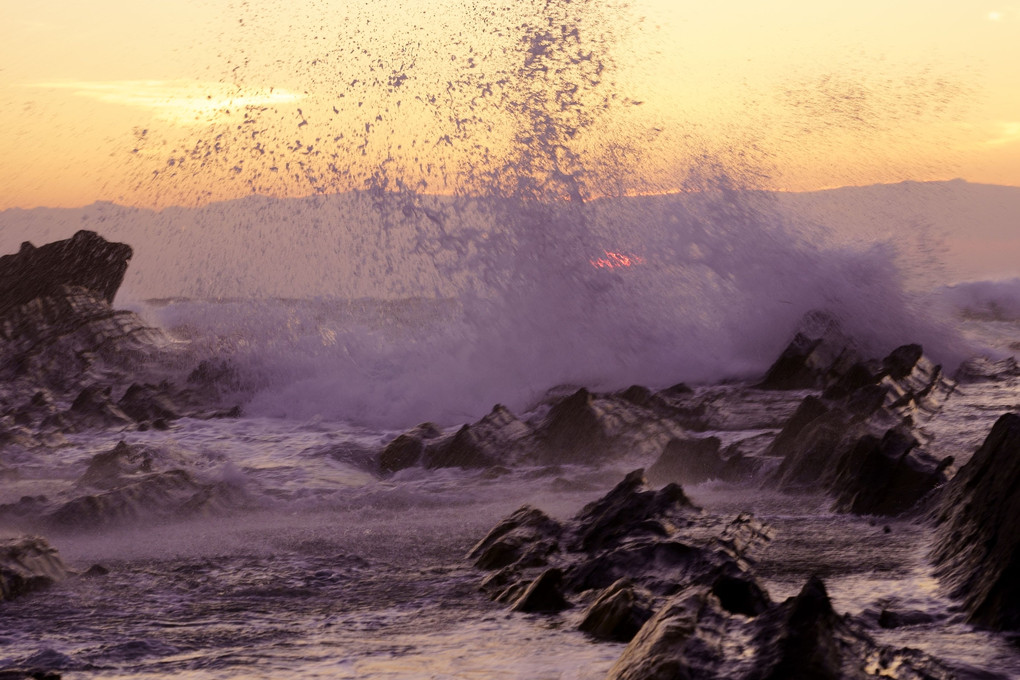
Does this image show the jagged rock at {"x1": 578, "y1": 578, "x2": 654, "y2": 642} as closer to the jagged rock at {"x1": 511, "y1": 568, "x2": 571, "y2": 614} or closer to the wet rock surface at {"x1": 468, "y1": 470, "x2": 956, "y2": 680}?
the wet rock surface at {"x1": 468, "y1": 470, "x2": 956, "y2": 680}

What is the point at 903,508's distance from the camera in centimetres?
615

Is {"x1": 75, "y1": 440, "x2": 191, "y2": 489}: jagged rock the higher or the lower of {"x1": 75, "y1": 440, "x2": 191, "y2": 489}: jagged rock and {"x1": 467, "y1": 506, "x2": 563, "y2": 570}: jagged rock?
the higher

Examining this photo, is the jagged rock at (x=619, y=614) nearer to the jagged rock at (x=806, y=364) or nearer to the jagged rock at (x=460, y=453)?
the jagged rock at (x=460, y=453)

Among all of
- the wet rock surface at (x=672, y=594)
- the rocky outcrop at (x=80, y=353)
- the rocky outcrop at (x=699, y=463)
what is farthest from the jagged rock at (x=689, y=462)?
the rocky outcrop at (x=80, y=353)

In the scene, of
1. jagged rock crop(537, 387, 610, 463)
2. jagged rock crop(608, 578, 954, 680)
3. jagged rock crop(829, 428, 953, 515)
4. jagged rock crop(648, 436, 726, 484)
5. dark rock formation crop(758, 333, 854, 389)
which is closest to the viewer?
jagged rock crop(608, 578, 954, 680)

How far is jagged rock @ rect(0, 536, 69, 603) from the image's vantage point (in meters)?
5.29

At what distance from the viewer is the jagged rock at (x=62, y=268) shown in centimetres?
1688

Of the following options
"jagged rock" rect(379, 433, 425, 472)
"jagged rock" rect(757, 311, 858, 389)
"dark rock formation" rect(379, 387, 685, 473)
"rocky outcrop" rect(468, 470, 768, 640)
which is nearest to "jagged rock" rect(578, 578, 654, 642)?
"rocky outcrop" rect(468, 470, 768, 640)

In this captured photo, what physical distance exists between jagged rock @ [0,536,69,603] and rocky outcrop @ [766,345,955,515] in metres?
4.98

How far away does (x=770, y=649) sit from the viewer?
2.88 m

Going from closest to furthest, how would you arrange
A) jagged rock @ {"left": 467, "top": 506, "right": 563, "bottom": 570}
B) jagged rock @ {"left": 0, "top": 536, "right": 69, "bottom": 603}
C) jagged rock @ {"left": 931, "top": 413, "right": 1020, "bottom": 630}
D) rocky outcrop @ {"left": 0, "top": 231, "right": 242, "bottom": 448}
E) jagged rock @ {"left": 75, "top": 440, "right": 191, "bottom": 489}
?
1. jagged rock @ {"left": 931, "top": 413, "right": 1020, "bottom": 630}
2. jagged rock @ {"left": 0, "top": 536, "right": 69, "bottom": 603}
3. jagged rock @ {"left": 467, "top": 506, "right": 563, "bottom": 570}
4. jagged rock @ {"left": 75, "top": 440, "right": 191, "bottom": 489}
5. rocky outcrop @ {"left": 0, "top": 231, "right": 242, "bottom": 448}

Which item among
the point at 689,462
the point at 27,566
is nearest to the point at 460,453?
the point at 689,462

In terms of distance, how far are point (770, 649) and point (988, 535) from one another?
199 cm

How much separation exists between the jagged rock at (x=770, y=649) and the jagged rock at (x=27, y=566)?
145 inches
